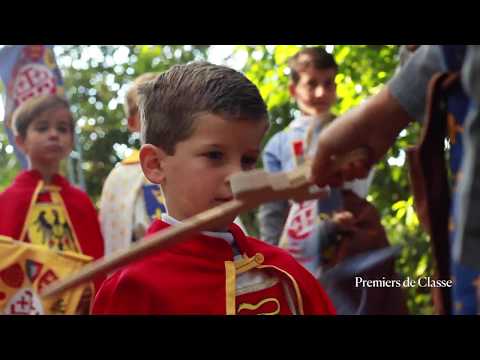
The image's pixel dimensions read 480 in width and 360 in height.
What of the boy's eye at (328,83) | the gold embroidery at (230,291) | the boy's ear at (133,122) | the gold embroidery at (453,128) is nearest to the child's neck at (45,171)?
the boy's ear at (133,122)

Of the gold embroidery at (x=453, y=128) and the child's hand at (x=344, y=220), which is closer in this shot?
the gold embroidery at (x=453, y=128)

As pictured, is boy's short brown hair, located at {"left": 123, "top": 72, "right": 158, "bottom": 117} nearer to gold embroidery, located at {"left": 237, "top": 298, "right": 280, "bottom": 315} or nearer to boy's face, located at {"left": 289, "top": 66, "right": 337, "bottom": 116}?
boy's face, located at {"left": 289, "top": 66, "right": 337, "bottom": 116}

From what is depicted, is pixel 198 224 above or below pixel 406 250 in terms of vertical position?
below

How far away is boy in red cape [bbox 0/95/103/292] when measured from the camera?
12.3 ft

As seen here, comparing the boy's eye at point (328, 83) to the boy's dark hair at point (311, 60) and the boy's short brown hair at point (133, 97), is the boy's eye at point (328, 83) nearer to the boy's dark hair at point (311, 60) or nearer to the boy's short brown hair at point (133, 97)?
the boy's dark hair at point (311, 60)

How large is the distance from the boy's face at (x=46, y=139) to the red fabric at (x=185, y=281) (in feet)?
6.57

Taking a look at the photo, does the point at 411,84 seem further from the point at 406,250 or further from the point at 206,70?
the point at 406,250

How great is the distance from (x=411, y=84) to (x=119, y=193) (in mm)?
2117

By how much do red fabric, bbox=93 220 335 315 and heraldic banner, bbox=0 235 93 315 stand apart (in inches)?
63.1

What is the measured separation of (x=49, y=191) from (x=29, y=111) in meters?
0.36

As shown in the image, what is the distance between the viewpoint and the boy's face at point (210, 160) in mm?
1818

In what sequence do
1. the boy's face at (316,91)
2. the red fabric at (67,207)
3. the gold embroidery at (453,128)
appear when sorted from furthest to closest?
the red fabric at (67,207)
the boy's face at (316,91)
the gold embroidery at (453,128)

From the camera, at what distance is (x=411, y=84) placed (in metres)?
1.87
